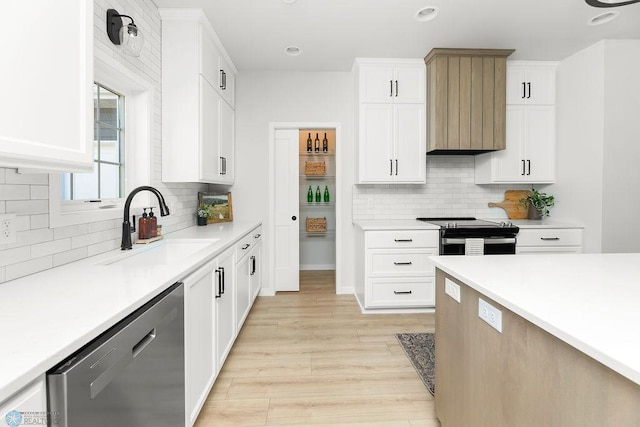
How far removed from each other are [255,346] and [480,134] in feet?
9.67

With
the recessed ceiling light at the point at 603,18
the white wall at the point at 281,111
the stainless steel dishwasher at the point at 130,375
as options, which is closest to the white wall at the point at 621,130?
the recessed ceiling light at the point at 603,18

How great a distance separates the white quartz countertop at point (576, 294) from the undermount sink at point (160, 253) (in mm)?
1540

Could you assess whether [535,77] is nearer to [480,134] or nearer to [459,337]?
[480,134]

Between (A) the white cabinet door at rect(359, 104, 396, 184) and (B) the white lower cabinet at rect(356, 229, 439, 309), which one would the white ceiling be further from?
(B) the white lower cabinet at rect(356, 229, 439, 309)

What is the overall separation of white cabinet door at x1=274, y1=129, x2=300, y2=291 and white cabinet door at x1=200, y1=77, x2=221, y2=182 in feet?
3.24

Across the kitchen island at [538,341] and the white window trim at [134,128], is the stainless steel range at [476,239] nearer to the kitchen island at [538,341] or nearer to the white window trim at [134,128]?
the kitchen island at [538,341]

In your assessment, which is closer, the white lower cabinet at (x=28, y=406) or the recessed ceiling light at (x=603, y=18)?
the white lower cabinet at (x=28, y=406)

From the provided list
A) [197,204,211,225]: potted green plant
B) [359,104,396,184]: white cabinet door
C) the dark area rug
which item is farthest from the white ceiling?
the dark area rug

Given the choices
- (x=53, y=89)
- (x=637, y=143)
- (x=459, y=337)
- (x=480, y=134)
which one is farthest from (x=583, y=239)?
(x=53, y=89)

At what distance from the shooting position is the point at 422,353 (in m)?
2.60

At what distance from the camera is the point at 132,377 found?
1.07 m

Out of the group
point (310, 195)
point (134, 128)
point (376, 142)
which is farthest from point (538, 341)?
point (310, 195)

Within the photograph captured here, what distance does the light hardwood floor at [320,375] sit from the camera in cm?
191

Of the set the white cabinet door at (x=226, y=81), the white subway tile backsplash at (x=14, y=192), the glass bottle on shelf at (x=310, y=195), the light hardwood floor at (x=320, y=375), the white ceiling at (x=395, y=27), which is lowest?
the light hardwood floor at (x=320, y=375)
